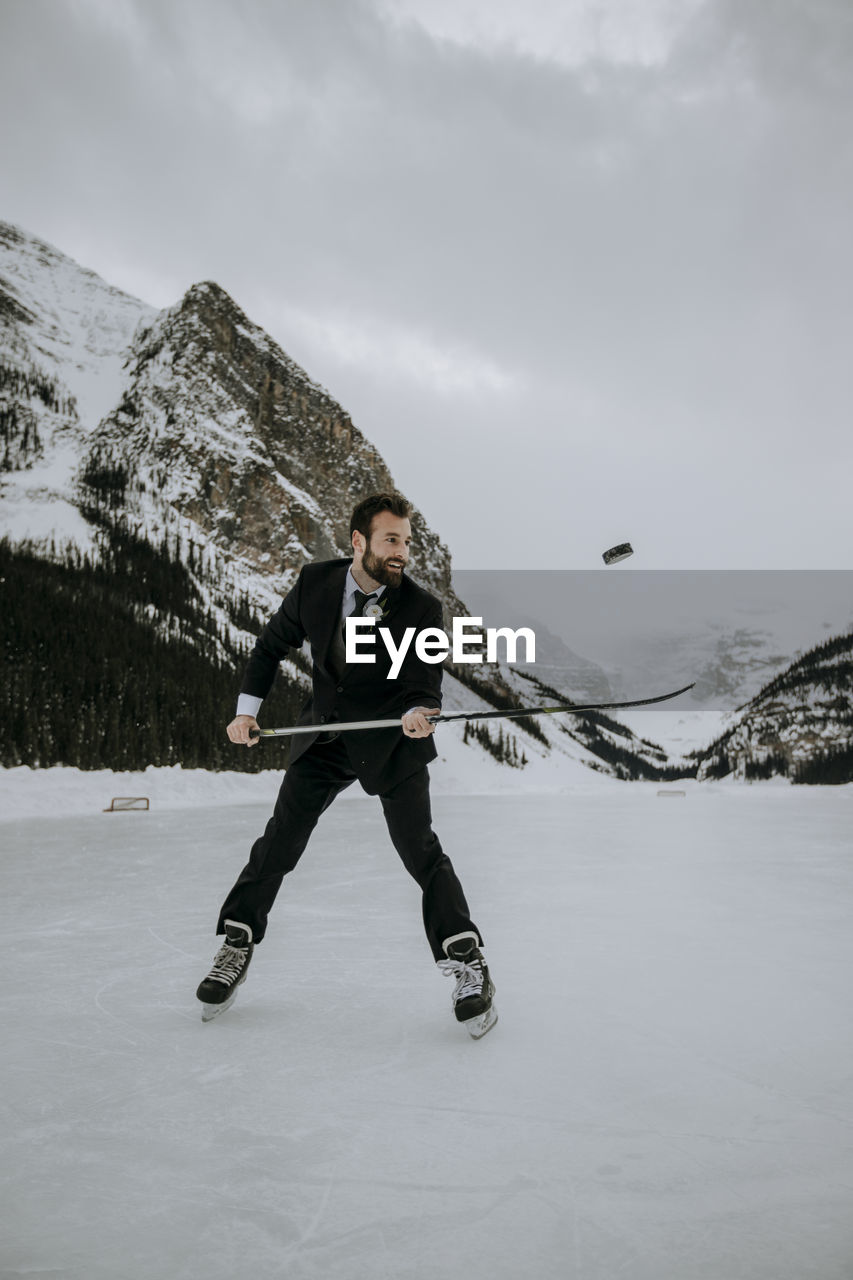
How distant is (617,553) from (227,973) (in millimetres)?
3627

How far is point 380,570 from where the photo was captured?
3.38m

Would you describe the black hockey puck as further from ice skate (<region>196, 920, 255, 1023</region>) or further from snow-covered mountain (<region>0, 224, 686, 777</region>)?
snow-covered mountain (<region>0, 224, 686, 777</region>)

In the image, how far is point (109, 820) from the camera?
1377cm

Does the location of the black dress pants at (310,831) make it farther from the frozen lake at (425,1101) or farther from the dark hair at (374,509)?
the dark hair at (374,509)

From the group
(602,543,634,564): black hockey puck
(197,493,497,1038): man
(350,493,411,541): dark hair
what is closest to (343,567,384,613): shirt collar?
(197,493,497,1038): man

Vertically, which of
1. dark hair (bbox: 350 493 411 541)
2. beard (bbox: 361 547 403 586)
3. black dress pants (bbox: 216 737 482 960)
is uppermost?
dark hair (bbox: 350 493 411 541)

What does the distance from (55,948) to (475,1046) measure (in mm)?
2709

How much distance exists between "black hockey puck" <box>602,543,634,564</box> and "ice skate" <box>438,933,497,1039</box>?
3110mm

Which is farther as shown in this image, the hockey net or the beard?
the hockey net

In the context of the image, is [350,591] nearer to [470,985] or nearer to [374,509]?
[374,509]

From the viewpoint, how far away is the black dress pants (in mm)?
3230

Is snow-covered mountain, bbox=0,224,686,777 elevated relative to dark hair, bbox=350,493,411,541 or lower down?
elevated

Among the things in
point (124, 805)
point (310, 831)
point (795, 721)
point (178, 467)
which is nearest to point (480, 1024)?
point (310, 831)

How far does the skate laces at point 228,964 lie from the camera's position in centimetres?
327
